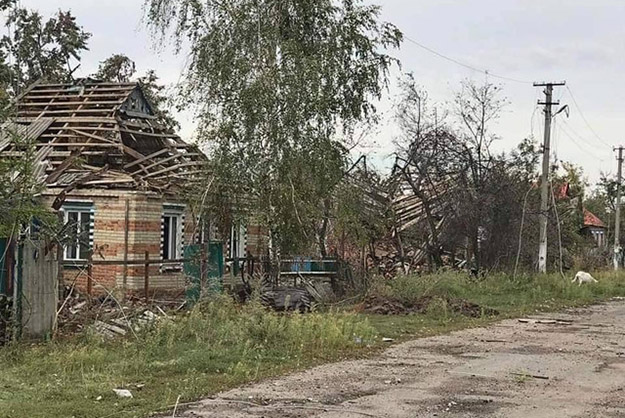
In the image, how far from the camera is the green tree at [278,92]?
18766 mm

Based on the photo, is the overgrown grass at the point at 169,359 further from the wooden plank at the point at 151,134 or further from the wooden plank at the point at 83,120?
the wooden plank at the point at 83,120

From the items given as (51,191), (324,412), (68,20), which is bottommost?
(324,412)

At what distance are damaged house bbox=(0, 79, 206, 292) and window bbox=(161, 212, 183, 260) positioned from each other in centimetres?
3

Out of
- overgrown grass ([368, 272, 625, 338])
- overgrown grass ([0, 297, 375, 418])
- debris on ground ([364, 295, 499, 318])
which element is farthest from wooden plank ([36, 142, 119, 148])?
overgrown grass ([0, 297, 375, 418])

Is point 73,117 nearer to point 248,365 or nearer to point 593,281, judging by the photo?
point 248,365

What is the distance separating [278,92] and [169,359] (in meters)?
8.69

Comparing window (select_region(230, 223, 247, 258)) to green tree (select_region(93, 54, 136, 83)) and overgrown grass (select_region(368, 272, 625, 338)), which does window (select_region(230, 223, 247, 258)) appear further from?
green tree (select_region(93, 54, 136, 83))

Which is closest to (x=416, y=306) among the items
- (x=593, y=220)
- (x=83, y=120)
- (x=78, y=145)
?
(x=78, y=145)

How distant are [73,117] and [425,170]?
1163 cm

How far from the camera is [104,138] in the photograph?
23.4 m

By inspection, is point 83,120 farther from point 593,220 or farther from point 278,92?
point 593,220

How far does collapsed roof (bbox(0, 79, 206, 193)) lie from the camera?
71.9 feet

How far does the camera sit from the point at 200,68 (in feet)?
62.8

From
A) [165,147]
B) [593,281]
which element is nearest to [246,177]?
[165,147]
